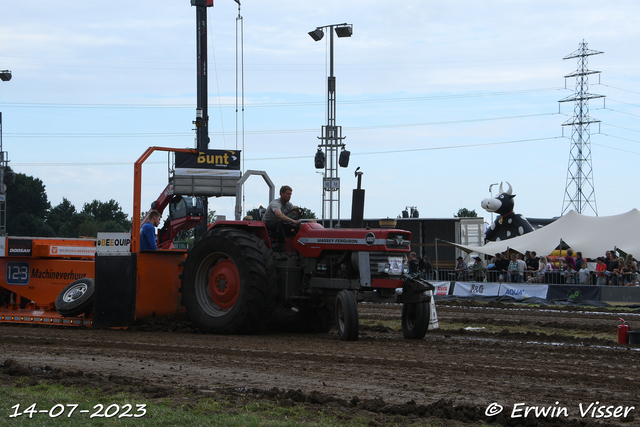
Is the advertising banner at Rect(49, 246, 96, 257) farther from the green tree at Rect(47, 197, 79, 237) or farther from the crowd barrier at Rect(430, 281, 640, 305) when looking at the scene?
the green tree at Rect(47, 197, 79, 237)

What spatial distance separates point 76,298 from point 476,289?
13466mm

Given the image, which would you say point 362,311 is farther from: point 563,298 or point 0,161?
point 0,161

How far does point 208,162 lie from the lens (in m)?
24.8

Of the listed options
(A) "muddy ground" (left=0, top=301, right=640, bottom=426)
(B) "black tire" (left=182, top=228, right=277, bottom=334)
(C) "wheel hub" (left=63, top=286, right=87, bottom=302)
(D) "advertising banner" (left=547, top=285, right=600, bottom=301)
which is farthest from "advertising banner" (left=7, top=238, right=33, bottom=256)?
(D) "advertising banner" (left=547, top=285, right=600, bottom=301)

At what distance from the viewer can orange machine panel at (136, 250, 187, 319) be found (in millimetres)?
10445

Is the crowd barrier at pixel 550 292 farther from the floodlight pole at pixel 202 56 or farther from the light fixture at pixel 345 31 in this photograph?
the floodlight pole at pixel 202 56

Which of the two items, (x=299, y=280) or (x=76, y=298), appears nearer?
→ (x=299, y=280)

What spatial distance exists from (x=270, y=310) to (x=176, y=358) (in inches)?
98.7

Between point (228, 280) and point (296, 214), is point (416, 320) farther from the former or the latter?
point (228, 280)

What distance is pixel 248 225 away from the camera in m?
10.1

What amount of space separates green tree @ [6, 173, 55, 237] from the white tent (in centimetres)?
6883

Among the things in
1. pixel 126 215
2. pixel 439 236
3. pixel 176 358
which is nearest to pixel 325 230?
pixel 176 358

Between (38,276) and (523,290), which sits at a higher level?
(38,276)

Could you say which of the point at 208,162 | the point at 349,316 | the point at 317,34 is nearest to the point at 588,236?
the point at 317,34
